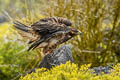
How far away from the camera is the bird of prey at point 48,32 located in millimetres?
2104

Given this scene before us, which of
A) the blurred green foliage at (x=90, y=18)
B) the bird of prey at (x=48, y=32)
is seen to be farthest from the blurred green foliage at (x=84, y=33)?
the bird of prey at (x=48, y=32)

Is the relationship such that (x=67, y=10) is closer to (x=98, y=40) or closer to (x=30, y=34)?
(x=98, y=40)

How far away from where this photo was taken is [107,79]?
1.59m

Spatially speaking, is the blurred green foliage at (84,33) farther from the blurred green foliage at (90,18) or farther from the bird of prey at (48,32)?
the bird of prey at (48,32)

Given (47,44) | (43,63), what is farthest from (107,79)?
(43,63)

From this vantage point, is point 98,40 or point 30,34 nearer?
point 30,34

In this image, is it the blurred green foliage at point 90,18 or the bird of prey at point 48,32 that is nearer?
the bird of prey at point 48,32

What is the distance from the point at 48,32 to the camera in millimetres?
2121

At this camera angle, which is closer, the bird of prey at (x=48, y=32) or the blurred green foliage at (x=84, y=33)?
the bird of prey at (x=48, y=32)

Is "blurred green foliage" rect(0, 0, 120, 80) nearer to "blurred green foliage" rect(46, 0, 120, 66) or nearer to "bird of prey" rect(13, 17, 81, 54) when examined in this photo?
"blurred green foliage" rect(46, 0, 120, 66)

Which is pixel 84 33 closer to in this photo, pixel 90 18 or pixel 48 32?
pixel 90 18

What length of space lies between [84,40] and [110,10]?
71 centimetres

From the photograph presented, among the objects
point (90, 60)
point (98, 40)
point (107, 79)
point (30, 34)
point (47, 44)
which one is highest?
point (30, 34)

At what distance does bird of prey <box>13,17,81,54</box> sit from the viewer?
210 cm
